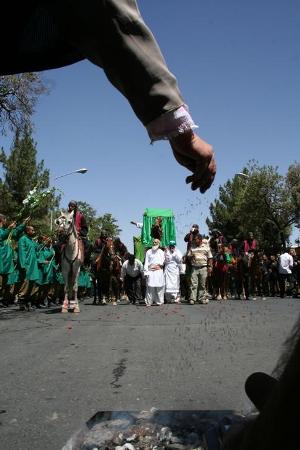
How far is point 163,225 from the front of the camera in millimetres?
24312

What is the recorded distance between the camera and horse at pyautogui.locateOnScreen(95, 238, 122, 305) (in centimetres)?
1780

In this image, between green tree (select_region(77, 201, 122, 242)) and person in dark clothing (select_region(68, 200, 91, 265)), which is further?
green tree (select_region(77, 201, 122, 242))

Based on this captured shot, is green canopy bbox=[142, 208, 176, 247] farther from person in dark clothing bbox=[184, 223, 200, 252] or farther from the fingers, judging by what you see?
the fingers

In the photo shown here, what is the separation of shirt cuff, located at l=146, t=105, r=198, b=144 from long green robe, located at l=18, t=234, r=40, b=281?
12792 mm

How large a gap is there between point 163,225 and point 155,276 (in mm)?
7495

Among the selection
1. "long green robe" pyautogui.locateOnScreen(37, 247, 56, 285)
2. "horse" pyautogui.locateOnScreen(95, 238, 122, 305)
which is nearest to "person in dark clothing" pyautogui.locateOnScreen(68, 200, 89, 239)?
"long green robe" pyautogui.locateOnScreen(37, 247, 56, 285)

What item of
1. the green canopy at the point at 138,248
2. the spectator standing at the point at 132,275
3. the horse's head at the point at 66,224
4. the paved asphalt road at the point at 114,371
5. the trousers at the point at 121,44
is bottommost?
the paved asphalt road at the point at 114,371

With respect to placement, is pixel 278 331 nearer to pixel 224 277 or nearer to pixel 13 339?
pixel 13 339

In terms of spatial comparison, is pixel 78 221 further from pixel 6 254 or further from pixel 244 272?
pixel 244 272

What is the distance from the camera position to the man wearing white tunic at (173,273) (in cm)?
1842

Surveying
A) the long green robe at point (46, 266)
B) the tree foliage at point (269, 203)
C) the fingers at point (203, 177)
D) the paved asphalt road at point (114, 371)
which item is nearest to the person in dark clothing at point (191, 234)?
the long green robe at point (46, 266)

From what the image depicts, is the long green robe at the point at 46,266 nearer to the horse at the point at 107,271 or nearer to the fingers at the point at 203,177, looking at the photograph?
the horse at the point at 107,271

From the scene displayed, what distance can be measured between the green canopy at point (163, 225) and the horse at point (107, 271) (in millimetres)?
5356

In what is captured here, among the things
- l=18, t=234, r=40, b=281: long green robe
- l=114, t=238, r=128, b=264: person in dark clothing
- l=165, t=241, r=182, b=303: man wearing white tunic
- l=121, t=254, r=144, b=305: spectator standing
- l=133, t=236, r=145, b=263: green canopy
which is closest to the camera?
l=18, t=234, r=40, b=281: long green robe
